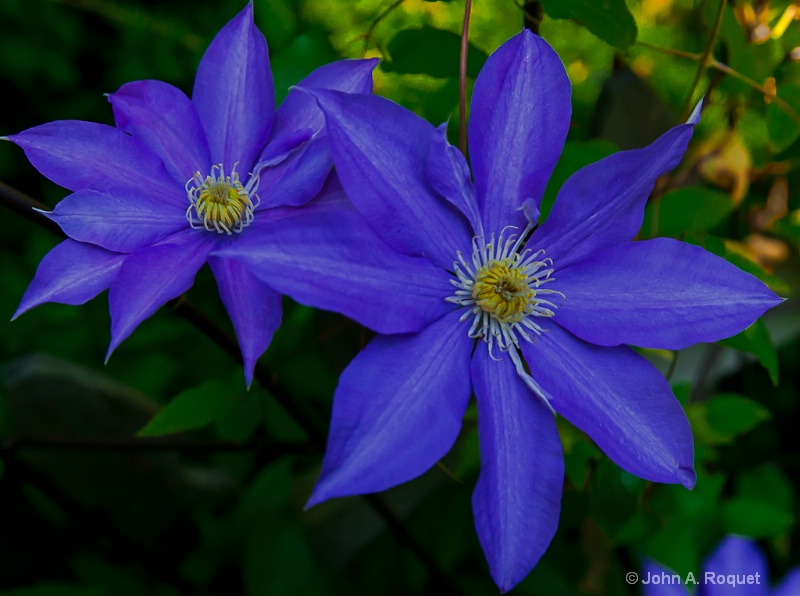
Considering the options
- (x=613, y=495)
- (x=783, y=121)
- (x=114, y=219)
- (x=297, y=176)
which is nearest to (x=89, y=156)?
(x=114, y=219)

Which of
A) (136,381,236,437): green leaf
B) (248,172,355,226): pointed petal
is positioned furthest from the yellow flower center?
(136,381,236,437): green leaf

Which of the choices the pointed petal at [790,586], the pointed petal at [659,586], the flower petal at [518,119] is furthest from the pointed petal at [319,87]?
the pointed petal at [790,586]

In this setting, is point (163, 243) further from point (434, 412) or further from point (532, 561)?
point (532, 561)

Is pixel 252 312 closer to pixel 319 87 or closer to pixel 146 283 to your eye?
pixel 146 283

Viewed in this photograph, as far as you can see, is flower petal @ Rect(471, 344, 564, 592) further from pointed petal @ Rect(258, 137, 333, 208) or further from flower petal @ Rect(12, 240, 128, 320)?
flower petal @ Rect(12, 240, 128, 320)

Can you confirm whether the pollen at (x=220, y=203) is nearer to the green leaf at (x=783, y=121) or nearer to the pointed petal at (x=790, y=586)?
the green leaf at (x=783, y=121)

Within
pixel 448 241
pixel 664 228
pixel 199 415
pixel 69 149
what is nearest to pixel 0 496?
pixel 199 415

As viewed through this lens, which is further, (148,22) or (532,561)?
(148,22)
